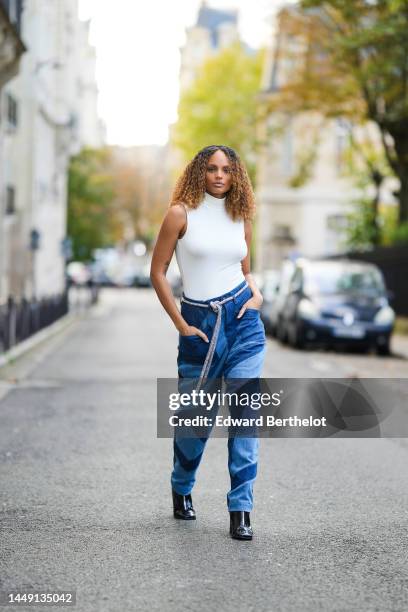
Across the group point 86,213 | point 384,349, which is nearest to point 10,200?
point 86,213

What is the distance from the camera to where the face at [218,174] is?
5.45 metres

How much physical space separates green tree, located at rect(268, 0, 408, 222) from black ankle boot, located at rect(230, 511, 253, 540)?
686 inches

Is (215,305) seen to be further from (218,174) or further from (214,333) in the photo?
(218,174)

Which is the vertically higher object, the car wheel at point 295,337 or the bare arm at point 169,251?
the bare arm at point 169,251

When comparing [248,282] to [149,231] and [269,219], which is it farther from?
[149,231]

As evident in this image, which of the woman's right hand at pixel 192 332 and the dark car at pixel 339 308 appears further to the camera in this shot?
the dark car at pixel 339 308

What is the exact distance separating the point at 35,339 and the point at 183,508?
15207mm

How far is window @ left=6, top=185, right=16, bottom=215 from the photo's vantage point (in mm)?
32031

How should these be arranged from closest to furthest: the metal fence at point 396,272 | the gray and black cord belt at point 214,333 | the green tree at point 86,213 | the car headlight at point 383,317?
the gray and black cord belt at point 214,333 → the car headlight at point 383,317 → the metal fence at point 396,272 → the green tree at point 86,213

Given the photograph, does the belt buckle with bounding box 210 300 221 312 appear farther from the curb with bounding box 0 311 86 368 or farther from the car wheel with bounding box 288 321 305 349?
the car wheel with bounding box 288 321 305 349

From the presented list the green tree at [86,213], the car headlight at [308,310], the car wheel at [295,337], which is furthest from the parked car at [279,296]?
the green tree at [86,213]

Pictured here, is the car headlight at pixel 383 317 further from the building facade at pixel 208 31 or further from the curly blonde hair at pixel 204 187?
the building facade at pixel 208 31

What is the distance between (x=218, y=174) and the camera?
17.9ft

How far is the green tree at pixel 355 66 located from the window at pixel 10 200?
820 cm
